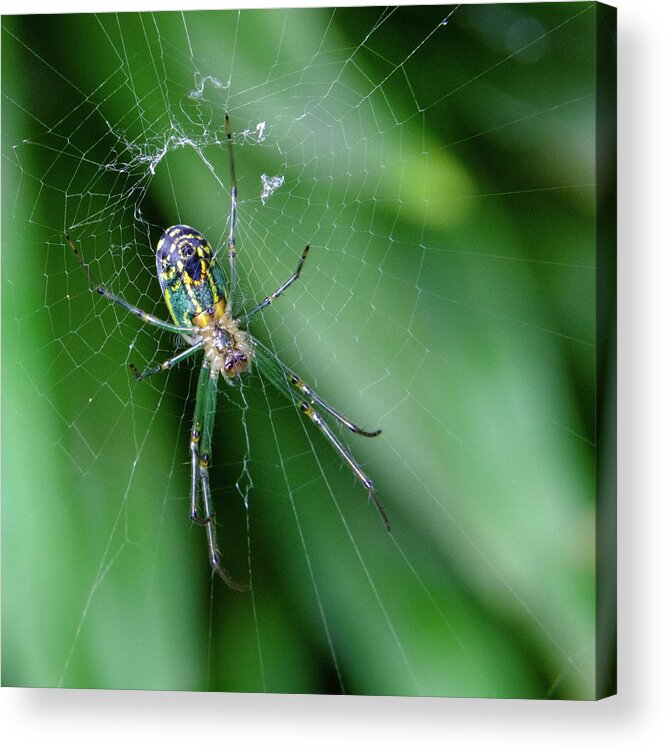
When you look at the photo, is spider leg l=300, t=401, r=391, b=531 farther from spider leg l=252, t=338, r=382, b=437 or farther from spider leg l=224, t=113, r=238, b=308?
spider leg l=224, t=113, r=238, b=308

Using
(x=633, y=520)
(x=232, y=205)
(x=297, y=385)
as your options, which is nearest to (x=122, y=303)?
(x=232, y=205)

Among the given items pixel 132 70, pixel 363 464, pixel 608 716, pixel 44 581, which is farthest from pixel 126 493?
pixel 608 716

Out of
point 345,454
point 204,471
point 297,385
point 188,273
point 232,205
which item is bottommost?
point 204,471

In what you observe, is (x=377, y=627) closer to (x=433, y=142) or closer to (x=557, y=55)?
(x=433, y=142)

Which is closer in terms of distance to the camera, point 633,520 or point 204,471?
point 633,520

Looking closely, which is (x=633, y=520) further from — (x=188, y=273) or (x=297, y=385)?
(x=188, y=273)

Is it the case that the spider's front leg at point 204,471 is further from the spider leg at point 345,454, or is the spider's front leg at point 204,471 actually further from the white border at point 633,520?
the white border at point 633,520

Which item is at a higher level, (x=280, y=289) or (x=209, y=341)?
(x=280, y=289)
